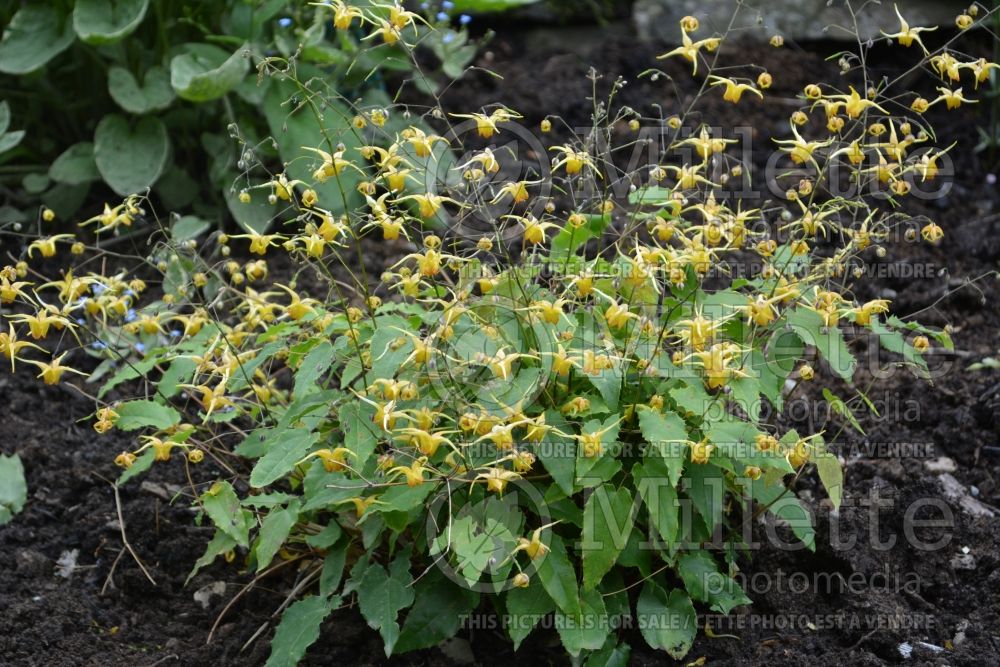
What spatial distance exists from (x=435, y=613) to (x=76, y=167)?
2424 millimetres

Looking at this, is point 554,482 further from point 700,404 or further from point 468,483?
point 700,404

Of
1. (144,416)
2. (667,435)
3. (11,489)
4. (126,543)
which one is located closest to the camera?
(667,435)

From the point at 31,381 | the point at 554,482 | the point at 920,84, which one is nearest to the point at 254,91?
the point at 31,381

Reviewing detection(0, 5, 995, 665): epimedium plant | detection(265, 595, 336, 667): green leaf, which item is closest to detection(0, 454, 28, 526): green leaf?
detection(0, 5, 995, 665): epimedium plant

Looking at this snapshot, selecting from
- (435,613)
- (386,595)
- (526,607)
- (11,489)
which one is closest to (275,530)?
(386,595)

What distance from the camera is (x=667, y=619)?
2279 mm

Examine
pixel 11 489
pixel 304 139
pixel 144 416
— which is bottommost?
pixel 11 489

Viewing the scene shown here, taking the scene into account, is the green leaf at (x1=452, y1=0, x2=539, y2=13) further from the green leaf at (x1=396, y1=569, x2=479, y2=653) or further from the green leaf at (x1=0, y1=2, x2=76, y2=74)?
the green leaf at (x1=396, y1=569, x2=479, y2=653)

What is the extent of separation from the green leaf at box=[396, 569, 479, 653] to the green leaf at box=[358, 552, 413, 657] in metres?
0.04

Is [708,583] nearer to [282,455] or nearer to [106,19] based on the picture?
[282,455]

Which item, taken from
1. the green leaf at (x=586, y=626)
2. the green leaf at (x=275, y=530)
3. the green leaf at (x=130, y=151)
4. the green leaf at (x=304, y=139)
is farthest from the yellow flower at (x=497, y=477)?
the green leaf at (x=130, y=151)

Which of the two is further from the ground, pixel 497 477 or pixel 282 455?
→ pixel 497 477

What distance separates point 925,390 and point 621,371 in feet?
4.49

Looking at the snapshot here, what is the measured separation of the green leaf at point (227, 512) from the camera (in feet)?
7.37
